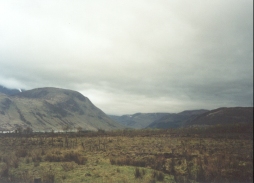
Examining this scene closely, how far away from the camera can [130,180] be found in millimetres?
12977

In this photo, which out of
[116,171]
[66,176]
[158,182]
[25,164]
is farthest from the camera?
[25,164]

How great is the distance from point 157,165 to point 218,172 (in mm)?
4696

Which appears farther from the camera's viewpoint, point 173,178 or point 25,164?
point 25,164

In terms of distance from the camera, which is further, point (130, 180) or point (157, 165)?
point (157, 165)

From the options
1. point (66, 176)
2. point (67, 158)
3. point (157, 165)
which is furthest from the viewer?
point (67, 158)

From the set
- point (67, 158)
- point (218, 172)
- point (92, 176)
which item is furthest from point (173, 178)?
point (67, 158)

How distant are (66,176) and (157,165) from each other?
21.3 feet

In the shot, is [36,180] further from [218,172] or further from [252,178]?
[252,178]

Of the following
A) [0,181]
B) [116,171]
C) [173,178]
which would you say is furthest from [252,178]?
[0,181]

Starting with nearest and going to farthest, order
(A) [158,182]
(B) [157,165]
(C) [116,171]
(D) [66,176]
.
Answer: (A) [158,182] → (D) [66,176] → (C) [116,171] → (B) [157,165]

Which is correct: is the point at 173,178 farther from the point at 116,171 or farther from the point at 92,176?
the point at 92,176

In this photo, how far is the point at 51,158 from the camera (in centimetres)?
1945

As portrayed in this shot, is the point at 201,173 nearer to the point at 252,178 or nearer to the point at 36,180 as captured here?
the point at 252,178

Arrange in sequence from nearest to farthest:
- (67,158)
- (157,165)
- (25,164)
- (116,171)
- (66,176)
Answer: (66,176) → (116,171) → (157,165) → (25,164) → (67,158)
